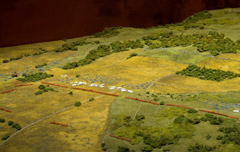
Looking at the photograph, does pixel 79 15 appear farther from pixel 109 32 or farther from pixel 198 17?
pixel 198 17

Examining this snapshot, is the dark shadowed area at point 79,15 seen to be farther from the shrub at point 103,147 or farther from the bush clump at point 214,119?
the bush clump at point 214,119

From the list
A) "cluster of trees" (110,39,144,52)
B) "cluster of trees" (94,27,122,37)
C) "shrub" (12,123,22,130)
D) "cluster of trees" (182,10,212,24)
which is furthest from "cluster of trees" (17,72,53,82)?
"cluster of trees" (182,10,212,24)

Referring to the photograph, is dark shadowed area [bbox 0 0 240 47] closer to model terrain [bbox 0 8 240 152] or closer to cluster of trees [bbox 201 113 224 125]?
model terrain [bbox 0 8 240 152]

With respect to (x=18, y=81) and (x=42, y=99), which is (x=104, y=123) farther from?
(x=18, y=81)

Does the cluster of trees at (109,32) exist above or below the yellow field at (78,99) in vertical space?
above

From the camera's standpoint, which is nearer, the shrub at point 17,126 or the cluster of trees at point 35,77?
the shrub at point 17,126

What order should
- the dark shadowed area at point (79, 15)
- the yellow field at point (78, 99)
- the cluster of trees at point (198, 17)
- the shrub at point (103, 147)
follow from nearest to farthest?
the shrub at point (103, 147)
the yellow field at point (78, 99)
the dark shadowed area at point (79, 15)
the cluster of trees at point (198, 17)

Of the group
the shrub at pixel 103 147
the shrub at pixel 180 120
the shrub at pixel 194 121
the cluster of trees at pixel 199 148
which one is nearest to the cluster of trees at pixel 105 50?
the shrub at pixel 180 120

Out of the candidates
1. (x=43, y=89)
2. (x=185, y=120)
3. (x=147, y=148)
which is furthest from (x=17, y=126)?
(x=185, y=120)
